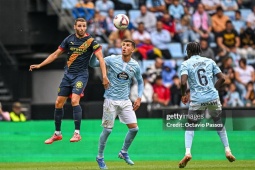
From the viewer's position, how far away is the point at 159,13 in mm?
28938

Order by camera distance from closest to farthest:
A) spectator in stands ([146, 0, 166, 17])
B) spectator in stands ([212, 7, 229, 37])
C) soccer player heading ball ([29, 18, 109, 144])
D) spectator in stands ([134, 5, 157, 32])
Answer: soccer player heading ball ([29, 18, 109, 144]) → spectator in stands ([134, 5, 157, 32]) → spectator in stands ([212, 7, 229, 37]) → spectator in stands ([146, 0, 166, 17])

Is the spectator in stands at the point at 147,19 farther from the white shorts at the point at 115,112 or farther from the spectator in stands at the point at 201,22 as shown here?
the white shorts at the point at 115,112

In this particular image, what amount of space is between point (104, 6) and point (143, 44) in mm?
2076

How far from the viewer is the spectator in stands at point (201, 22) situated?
28453mm

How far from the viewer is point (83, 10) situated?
27.8 meters

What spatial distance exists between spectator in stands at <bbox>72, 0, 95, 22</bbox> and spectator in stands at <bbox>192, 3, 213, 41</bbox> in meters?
3.24

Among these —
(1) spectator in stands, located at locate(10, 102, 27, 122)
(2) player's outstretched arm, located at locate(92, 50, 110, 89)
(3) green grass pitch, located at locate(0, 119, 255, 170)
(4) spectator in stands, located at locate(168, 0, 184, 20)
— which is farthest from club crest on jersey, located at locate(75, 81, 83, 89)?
(4) spectator in stands, located at locate(168, 0, 184, 20)

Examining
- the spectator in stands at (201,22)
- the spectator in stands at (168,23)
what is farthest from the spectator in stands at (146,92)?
the spectator in stands at (201,22)

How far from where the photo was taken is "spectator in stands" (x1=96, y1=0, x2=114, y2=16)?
93.1 ft

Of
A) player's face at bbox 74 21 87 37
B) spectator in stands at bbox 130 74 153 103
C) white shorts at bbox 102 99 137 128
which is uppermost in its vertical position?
player's face at bbox 74 21 87 37

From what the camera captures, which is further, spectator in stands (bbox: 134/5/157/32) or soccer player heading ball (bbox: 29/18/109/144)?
spectator in stands (bbox: 134/5/157/32)

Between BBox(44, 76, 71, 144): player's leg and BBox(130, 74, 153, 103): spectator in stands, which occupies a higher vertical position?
BBox(44, 76, 71, 144): player's leg

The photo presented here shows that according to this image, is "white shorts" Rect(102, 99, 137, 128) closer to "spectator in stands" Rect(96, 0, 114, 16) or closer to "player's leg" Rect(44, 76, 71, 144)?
"player's leg" Rect(44, 76, 71, 144)

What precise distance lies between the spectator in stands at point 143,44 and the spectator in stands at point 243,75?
241cm
